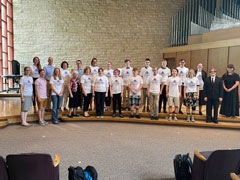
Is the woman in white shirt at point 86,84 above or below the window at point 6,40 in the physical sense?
below

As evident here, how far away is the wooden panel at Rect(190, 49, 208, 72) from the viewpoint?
322 inches

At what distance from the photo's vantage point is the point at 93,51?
395 inches

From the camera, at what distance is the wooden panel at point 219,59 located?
7.56m

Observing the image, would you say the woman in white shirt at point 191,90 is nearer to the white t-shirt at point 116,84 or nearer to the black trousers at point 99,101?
the white t-shirt at point 116,84

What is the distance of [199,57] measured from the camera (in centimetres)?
839

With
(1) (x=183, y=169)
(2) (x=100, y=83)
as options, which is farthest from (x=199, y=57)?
(1) (x=183, y=169)

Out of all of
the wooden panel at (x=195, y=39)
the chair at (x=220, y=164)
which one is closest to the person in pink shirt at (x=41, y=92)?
the chair at (x=220, y=164)

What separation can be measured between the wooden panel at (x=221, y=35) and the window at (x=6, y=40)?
8644mm

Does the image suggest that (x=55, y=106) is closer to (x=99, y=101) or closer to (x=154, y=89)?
(x=99, y=101)

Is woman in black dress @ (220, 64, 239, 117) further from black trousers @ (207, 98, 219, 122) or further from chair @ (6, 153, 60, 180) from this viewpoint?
chair @ (6, 153, 60, 180)

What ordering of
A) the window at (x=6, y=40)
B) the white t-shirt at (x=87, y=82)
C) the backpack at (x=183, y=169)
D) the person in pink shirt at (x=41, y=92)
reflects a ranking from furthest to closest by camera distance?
the window at (x=6, y=40), the white t-shirt at (x=87, y=82), the person in pink shirt at (x=41, y=92), the backpack at (x=183, y=169)

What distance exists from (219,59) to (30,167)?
762 centimetres

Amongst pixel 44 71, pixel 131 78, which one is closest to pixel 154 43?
pixel 131 78

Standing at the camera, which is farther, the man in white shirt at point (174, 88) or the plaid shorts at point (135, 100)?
the plaid shorts at point (135, 100)
